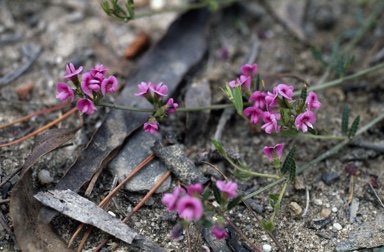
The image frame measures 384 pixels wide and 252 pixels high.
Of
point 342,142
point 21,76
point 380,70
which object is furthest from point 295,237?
point 21,76

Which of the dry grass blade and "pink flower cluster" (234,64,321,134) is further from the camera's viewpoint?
the dry grass blade

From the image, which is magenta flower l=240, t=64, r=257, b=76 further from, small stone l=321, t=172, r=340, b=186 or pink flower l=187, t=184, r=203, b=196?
pink flower l=187, t=184, r=203, b=196

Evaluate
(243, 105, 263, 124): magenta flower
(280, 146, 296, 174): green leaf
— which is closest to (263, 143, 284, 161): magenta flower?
(280, 146, 296, 174): green leaf

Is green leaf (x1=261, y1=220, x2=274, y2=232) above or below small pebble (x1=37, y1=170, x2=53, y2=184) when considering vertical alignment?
below

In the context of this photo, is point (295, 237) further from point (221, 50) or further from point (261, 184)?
point (221, 50)

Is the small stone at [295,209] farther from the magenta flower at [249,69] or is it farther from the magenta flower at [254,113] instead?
the magenta flower at [249,69]

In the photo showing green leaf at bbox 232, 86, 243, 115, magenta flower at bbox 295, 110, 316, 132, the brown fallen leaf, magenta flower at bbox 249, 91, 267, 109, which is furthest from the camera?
magenta flower at bbox 249, 91, 267, 109

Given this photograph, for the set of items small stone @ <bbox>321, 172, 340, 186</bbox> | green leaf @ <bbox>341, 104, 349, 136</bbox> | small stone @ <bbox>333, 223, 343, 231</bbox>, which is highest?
green leaf @ <bbox>341, 104, 349, 136</bbox>
